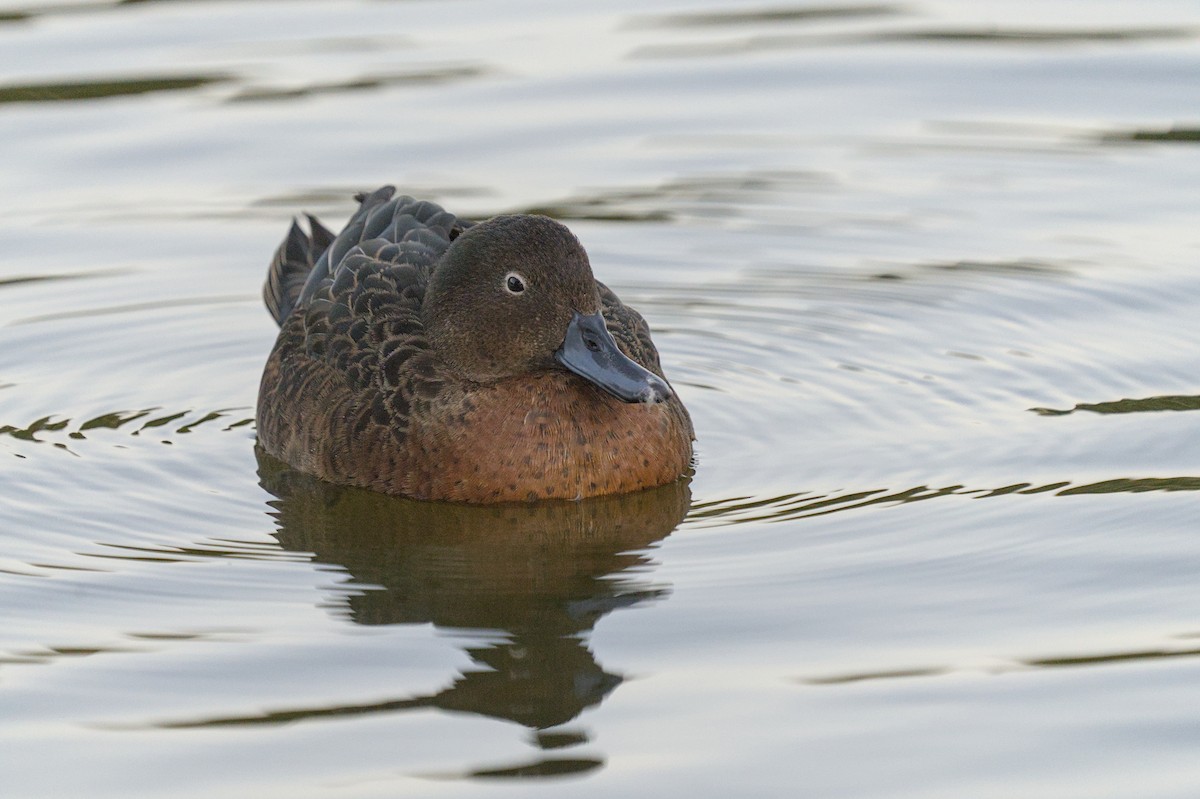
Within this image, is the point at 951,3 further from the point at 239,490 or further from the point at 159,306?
the point at 239,490

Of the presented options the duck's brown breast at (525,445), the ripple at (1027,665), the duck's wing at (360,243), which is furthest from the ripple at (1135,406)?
the duck's wing at (360,243)

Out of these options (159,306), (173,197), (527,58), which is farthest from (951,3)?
(159,306)

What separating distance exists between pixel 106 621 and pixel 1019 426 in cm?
437

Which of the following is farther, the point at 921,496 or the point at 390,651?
the point at 921,496

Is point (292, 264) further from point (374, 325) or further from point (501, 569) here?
point (501, 569)

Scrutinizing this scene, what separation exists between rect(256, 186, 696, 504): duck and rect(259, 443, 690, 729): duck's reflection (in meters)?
0.14

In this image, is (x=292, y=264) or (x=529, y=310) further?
(x=292, y=264)

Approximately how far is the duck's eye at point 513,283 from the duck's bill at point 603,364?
0.27 meters

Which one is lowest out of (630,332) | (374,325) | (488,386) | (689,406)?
(689,406)

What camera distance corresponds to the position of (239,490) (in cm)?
953

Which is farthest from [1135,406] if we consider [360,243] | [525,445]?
[360,243]

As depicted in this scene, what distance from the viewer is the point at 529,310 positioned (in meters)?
9.04

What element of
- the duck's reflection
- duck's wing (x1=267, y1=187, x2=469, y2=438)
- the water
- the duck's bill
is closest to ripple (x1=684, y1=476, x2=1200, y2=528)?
the water

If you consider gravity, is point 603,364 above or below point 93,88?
below
